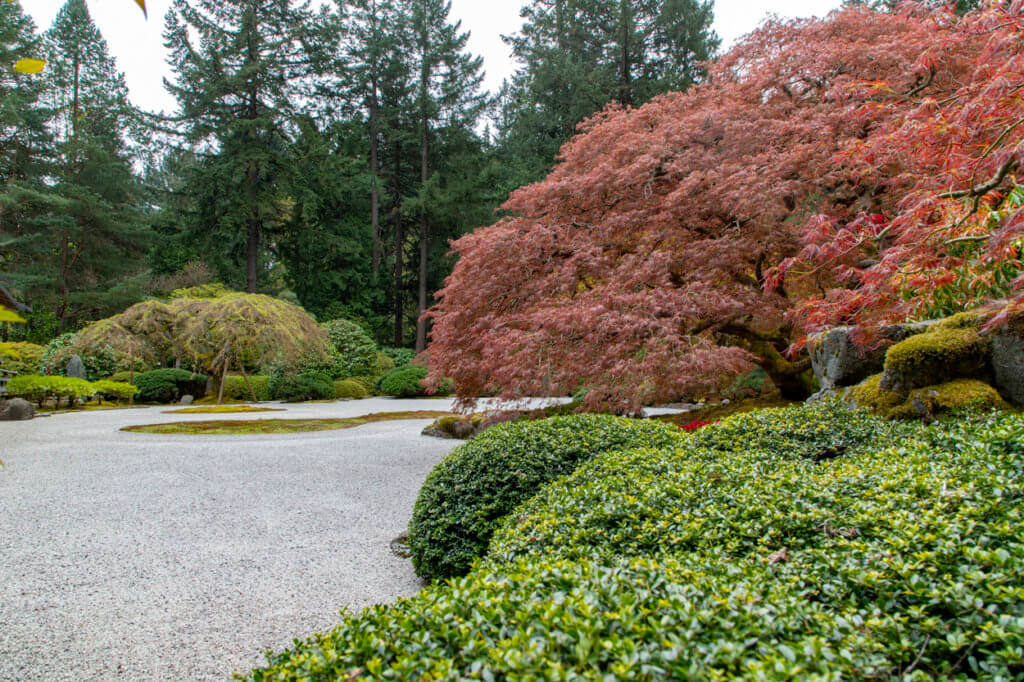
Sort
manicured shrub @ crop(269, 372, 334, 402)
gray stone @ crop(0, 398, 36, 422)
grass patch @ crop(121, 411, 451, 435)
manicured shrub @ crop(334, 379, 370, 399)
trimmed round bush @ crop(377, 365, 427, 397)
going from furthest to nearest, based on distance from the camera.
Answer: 1. manicured shrub @ crop(334, 379, 370, 399)
2. trimmed round bush @ crop(377, 365, 427, 397)
3. manicured shrub @ crop(269, 372, 334, 402)
4. gray stone @ crop(0, 398, 36, 422)
5. grass patch @ crop(121, 411, 451, 435)

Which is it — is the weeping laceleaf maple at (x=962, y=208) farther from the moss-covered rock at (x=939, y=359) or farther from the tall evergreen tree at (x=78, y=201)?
the tall evergreen tree at (x=78, y=201)

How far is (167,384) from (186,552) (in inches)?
521

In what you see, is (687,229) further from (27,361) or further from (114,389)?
(27,361)

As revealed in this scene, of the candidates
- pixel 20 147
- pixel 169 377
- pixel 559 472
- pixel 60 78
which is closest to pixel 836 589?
pixel 559 472

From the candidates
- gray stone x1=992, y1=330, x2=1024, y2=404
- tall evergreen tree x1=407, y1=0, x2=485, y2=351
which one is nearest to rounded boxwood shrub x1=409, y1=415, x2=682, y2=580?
gray stone x1=992, y1=330, x2=1024, y2=404

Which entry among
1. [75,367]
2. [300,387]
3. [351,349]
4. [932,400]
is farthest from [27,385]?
[932,400]

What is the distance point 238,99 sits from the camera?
1844 centimetres

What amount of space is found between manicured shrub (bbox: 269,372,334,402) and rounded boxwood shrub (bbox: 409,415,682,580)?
494 inches

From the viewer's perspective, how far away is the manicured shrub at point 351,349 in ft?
55.7

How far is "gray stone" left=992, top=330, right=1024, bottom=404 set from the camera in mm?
3607

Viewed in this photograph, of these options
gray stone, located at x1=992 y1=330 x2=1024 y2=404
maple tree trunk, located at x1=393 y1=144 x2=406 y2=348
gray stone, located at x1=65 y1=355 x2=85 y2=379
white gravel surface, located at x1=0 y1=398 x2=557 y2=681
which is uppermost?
maple tree trunk, located at x1=393 y1=144 x2=406 y2=348

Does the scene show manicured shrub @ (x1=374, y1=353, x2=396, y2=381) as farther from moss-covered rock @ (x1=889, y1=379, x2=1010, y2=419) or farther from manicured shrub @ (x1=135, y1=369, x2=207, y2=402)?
moss-covered rock @ (x1=889, y1=379, x2=1010, y2=419)

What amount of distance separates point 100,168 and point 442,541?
2484 cm

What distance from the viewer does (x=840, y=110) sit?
17.3 feet
